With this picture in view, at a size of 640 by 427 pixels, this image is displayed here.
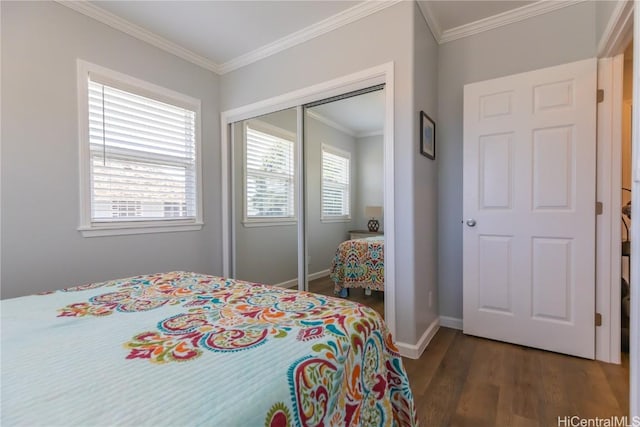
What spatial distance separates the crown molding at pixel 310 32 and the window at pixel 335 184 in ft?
3.10

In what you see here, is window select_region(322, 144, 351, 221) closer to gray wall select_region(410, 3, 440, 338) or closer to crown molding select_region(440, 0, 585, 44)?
gray wall select_region(410, 3, 440, 338)

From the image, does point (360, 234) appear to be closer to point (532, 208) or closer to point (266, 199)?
point (266, 199)

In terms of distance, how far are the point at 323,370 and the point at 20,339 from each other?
870 mm

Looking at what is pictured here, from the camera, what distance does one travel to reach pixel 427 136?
239 cm

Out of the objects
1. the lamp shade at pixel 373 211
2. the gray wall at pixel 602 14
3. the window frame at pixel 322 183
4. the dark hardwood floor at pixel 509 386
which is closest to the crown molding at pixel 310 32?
the window frame at pixel 322 183

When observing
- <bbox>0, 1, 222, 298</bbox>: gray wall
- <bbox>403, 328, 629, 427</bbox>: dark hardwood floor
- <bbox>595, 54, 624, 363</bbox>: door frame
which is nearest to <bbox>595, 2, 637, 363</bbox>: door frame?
<bbox>595, 54, 624, 363</bbox>: door frame

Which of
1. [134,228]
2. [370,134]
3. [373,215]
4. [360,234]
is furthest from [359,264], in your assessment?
[134,228]

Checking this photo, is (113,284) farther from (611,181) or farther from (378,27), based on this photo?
(611,181)

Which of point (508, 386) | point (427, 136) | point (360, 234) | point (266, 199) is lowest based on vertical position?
point (508, 386)

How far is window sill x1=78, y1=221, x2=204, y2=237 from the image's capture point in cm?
229

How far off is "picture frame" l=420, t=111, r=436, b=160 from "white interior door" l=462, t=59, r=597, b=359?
0.85 feet

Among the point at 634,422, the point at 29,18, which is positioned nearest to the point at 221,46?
the point at 29,18

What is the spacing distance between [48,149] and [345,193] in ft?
7.24

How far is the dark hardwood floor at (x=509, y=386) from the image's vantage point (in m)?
1.52
